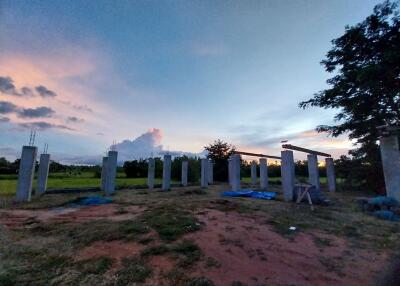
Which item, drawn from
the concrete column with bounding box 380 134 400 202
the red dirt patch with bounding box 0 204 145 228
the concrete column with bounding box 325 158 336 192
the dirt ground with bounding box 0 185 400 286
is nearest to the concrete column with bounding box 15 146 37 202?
the red dirt patch with bounding box 0 204 145 228

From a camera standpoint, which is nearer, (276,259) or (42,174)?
(276,259)

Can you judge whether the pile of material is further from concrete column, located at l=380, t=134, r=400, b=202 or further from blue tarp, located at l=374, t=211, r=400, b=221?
concrete column, located at l=380, t=134, r=400, b=202

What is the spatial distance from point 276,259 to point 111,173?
10.2m

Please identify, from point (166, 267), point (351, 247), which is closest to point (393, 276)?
point (351, 247)

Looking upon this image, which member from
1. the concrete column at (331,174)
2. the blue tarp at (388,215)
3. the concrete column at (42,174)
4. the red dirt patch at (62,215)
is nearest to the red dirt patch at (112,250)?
the red dirt patch at (62,215)

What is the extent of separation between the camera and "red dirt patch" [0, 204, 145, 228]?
249 inches

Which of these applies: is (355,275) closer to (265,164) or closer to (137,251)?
(137,251)

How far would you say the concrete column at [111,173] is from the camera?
1212 centimetres

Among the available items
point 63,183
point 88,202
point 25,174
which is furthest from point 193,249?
point 63,183

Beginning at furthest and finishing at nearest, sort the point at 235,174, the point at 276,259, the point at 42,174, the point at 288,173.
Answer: the point at 235,174 < the point at 42,174 < the point at 288,173 < the point at 276,259

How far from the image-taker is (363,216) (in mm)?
7922

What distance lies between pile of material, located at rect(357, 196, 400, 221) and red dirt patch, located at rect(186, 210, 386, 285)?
3679 millimetres

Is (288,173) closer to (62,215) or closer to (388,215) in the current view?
Result: (388,215)

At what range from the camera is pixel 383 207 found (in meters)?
8.44
